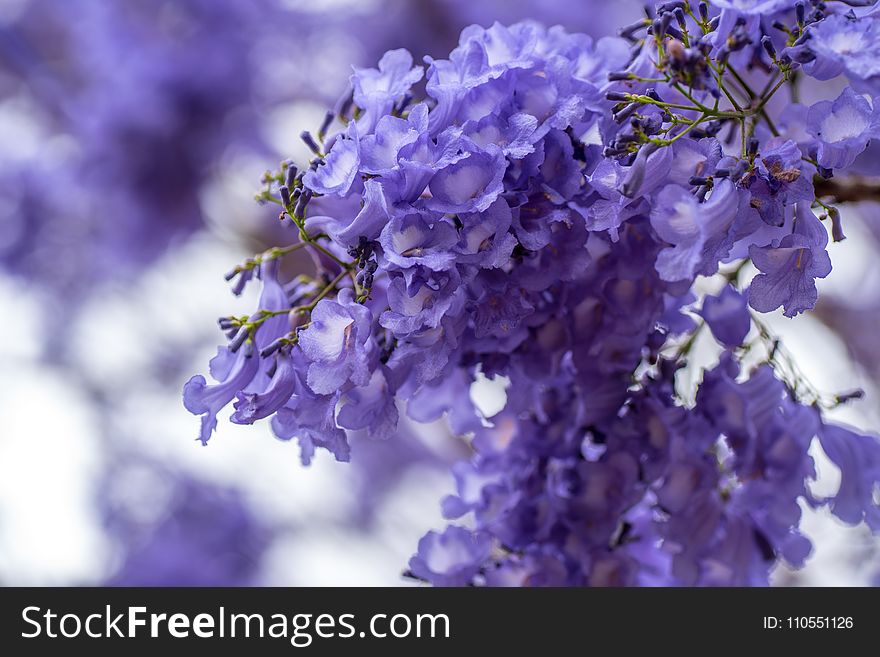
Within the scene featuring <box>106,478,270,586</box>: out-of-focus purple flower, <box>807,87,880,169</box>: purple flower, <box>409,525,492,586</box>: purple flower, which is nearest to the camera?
<box>807,87,880,169</box>: purple flower

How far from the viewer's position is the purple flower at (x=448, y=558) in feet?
2.44

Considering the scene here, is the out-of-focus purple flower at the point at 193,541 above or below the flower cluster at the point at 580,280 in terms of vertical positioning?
above

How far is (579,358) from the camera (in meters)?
0.68

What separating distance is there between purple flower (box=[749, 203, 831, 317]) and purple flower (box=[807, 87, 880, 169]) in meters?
0.03

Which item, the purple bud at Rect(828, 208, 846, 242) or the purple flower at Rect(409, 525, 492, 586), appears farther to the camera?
the purple flower at Rect(409, 525, 492, 586)

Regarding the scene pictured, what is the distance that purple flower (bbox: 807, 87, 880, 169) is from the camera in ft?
1.70

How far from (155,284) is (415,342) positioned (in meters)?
2.12

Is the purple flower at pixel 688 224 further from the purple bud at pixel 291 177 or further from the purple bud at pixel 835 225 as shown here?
the purple bud at pixel 291 177

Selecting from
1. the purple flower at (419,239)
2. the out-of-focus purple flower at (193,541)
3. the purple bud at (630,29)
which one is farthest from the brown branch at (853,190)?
the out-of-focus purple flower at (193,541)

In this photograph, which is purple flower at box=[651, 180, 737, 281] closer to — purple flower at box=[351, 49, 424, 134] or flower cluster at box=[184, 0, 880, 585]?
flower cluster at box=[184, 0, 880, 585]

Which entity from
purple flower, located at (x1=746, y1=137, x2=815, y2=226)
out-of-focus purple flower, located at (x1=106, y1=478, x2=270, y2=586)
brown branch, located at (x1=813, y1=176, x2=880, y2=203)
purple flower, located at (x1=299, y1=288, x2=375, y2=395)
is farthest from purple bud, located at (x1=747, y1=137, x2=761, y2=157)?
out-of-focus purple flower, located at (x1=106, y1=478, x2=270, y2=586)

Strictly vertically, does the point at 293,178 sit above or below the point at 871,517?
above

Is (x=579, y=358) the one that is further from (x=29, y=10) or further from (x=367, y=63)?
(x=29, y=10)
